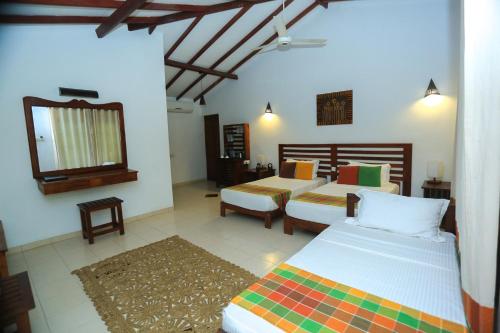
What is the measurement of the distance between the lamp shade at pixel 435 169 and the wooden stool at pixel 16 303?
4.76 m

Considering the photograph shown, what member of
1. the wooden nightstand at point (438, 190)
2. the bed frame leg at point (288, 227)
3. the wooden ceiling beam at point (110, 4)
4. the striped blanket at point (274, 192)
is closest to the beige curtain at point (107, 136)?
the wooden ceiling beam at point (110, 4)

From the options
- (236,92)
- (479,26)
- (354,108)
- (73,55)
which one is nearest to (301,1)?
(354,108)

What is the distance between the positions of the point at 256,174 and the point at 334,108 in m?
2.18

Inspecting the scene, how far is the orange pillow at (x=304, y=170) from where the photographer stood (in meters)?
4.77

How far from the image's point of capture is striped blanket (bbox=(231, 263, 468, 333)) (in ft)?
3.98

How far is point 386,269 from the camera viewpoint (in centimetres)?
171

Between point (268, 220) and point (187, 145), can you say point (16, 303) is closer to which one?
point (268, 220)

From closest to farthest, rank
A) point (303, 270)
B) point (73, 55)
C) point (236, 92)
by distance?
point (303, 270)
point (73, 55)
point (236, 92)

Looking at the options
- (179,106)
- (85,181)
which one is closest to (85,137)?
(85,181)

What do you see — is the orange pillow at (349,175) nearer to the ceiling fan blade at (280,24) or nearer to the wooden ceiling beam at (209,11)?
the ceiling fan blade at (280,24)

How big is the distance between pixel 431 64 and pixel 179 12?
153 inches

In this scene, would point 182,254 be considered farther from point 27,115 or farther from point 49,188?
point 27,115

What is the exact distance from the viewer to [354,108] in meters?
4.65

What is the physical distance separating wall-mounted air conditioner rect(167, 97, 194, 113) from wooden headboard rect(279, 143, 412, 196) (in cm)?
318
